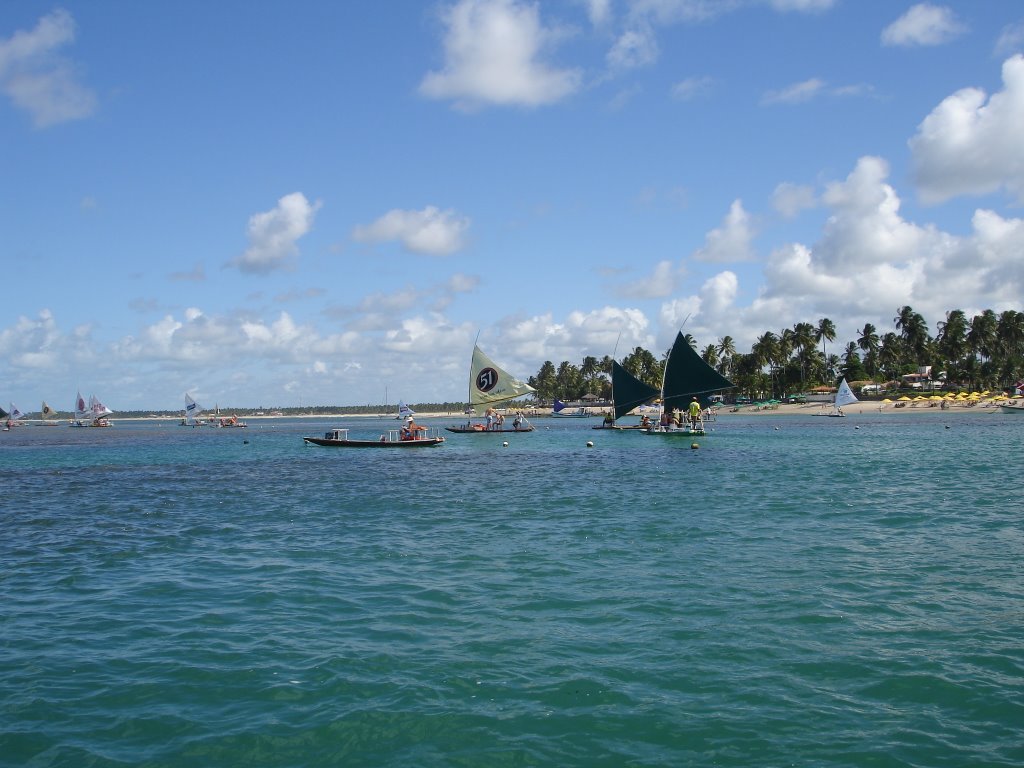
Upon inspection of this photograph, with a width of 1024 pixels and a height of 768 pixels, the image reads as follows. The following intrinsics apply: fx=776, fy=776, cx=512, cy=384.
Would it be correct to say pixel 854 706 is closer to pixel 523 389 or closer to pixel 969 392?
pixel 523 389

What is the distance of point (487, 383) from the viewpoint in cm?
7912

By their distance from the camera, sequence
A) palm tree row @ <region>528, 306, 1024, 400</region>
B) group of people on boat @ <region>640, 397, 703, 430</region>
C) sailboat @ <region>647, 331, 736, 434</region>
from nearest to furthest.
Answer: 1. group of people on boat @ <region>640, 397, 703, 430</region>
2. sailboat @ <region>647, 331, 736, 434</region>
3. palm tree row @ <region>528, 306, 1024, 400</region>

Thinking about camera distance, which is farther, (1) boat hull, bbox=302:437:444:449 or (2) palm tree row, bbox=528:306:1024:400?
(2) palm tree row, bbox=528:306:1024:400

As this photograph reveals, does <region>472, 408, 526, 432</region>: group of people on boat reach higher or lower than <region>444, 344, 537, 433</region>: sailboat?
lower

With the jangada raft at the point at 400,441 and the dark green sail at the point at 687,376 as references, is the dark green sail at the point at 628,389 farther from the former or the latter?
the jangada raft at the point at 400,441

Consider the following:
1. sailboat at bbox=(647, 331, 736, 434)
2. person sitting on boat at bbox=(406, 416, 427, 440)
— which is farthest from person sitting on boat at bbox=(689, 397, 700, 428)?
person sitting on boat at bbox=(406, 416, 427, 440)

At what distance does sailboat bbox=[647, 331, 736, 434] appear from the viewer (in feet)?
226

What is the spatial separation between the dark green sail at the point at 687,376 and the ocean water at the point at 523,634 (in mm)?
43580

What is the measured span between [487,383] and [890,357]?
114387mm

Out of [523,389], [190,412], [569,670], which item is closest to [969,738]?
[569,670]

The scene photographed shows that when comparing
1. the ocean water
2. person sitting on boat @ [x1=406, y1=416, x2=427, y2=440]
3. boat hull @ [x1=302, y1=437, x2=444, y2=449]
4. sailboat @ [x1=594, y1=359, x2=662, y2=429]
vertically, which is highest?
sailboat @ [x1=594, y1=359, x2=662, y2=429]

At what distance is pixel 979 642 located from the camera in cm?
1071

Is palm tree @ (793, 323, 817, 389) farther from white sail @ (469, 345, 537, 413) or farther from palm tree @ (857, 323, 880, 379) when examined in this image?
white sail @ (469, 345, 537, 413)

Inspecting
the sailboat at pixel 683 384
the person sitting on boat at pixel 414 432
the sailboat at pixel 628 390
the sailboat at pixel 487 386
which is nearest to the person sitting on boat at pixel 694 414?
the sailboat at pixel 683 384
